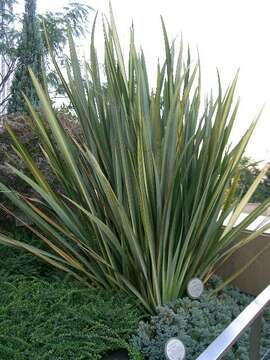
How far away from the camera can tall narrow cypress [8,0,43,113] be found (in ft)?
16.8

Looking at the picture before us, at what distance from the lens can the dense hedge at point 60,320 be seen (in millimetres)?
1802

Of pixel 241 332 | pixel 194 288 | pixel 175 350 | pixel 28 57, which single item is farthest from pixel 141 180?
pixel 28 57

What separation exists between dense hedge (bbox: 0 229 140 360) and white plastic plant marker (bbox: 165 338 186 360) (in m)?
0.21

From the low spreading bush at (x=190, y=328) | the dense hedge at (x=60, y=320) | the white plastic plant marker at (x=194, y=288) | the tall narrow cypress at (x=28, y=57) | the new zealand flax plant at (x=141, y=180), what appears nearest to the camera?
the dense hedge at (x=60, y=320)

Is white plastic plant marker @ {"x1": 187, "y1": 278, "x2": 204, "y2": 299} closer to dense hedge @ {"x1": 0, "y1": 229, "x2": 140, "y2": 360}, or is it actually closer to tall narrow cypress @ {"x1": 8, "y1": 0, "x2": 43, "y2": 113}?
dense hedge @ {"x1": 0, "y1": 229, "x2": 140, "y2": 360}

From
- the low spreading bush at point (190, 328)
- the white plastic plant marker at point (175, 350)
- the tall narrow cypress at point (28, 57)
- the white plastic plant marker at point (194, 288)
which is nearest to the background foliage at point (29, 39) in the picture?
the tall narrow cypress at point (28, 57)

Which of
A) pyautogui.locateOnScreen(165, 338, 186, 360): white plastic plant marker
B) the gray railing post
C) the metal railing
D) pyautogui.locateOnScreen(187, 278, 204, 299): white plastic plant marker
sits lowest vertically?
pyautogui.locateOnScreen(165, 338, 186, 360): white plastic plant marker

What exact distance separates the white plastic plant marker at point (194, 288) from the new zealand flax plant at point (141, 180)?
0.05 meters

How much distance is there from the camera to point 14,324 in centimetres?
194

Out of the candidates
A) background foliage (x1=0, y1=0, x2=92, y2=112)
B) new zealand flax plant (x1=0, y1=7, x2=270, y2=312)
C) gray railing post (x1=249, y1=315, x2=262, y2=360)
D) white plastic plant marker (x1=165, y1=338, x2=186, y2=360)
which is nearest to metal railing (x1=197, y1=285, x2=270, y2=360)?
gray railing post (x1=249, y1=315, x2=262, y2=360)

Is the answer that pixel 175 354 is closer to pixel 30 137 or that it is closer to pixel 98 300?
pixel 98 300

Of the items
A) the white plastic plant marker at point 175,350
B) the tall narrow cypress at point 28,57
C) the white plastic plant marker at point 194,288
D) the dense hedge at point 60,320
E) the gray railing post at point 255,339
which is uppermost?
the tall narrow cypress at point 28,57

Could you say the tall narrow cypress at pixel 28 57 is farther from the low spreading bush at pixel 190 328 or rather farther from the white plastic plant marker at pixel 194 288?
the low spreading bush at pixel 190 328

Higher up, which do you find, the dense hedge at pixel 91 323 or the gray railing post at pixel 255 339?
the gray railing post at pixel 255 339
